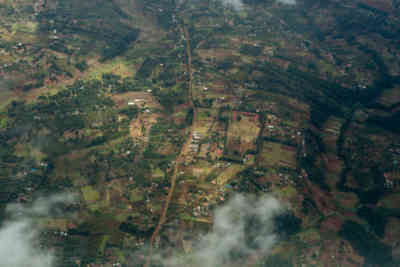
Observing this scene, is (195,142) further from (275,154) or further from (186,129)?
(275,154)

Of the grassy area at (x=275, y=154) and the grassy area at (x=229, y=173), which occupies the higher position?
the grassy area at (x=275, y=154)

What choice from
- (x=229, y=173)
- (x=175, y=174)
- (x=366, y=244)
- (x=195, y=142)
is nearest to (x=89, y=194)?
(x=175, y=174)

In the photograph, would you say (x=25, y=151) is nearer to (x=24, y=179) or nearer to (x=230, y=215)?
(x=24, y=179)

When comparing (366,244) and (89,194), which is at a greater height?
(89,194)

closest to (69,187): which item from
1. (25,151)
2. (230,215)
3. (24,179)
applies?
(24,179)

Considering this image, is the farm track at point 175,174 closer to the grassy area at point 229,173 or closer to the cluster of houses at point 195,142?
the cluster of houses at point 195,142

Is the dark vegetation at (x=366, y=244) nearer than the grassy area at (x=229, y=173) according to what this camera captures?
Yes

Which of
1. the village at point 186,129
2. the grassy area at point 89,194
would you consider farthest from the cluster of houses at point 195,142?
the grassy area at point 89,194

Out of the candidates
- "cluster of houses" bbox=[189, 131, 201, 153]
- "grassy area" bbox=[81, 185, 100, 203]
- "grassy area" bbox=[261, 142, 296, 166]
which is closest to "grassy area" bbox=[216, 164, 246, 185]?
"grassy area" bbox=[261, 142, 296, 166]

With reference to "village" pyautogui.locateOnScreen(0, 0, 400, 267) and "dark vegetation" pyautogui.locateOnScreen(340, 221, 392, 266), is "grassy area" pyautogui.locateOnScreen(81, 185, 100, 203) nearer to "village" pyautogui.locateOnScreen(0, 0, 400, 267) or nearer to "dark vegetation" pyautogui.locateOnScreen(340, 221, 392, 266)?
"village" pyautogui.locateOnScreen(0, 0, 400, 267)

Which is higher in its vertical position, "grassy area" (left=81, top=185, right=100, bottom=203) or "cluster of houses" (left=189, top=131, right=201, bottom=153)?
"cluster of houses" (left=189, top=131, right=201, bottom=153)

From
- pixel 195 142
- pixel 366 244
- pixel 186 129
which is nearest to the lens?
pixel 366 244
